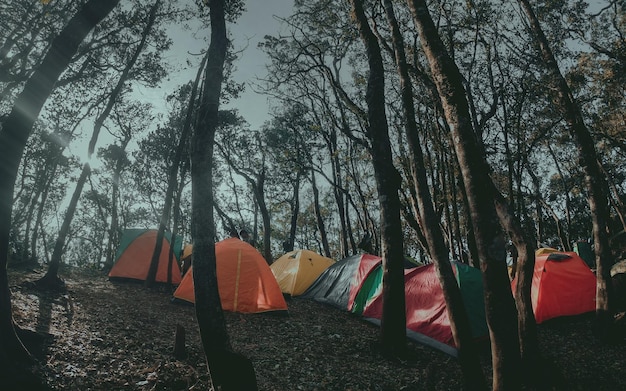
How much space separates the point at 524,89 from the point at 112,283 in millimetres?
15584

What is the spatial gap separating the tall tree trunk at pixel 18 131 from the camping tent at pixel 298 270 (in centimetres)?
827

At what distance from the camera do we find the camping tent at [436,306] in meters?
7.78

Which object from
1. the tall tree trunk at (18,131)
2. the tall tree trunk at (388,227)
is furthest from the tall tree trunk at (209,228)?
the tall tree trunk at (388,227)

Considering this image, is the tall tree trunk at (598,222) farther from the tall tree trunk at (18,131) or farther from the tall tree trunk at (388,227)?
the tall tree trunk at (18,131)

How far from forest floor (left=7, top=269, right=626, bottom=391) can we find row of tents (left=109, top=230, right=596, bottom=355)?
0.33 m

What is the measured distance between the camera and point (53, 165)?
2098cm

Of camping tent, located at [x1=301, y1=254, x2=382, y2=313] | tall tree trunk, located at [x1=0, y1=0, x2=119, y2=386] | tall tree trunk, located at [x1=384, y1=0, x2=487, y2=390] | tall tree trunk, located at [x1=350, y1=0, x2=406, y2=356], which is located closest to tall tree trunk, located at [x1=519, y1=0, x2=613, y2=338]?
tall tree trunk, located at [x1=384, y1=0, x2=487, y2=390]

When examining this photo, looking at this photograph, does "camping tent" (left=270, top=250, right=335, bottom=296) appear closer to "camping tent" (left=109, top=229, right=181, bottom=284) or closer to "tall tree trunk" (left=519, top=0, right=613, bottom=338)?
"camping tent" (left=109, top=229, right=181, bottom=284)

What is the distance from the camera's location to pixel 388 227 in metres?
6.97

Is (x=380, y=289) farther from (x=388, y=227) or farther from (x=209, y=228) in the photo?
(x=209, y=228)

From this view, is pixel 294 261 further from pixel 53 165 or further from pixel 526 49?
pixel 53 165

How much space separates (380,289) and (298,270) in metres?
3.72

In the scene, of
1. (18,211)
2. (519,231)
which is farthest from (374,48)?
(18,211)

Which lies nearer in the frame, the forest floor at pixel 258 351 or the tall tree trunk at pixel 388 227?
the forest floor at pixel 258 351
